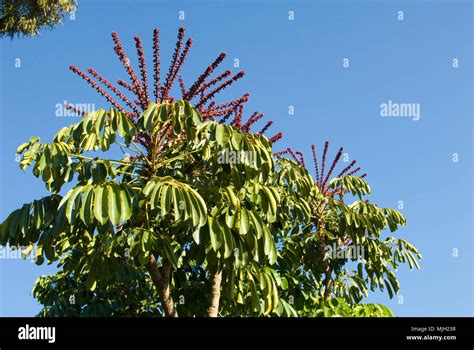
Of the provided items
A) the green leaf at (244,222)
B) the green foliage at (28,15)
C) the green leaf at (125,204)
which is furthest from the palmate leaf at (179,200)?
the green foliage at (28,15)

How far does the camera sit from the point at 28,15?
31.6 ft

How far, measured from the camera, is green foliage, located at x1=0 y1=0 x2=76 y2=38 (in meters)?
9.54

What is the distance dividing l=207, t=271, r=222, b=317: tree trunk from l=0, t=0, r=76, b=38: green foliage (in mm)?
5833

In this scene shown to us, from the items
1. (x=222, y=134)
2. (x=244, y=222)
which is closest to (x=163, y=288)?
(x=244, y=222)

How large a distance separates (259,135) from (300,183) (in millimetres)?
940

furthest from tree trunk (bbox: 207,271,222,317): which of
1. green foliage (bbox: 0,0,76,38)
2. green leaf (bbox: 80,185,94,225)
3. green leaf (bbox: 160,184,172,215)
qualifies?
green foliage (bbox: 0,0,76,38)

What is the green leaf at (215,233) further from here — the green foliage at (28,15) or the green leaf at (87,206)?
the green foliage at (28,15)

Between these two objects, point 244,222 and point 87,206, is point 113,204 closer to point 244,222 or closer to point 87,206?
point 87,206

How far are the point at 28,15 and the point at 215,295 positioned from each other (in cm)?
613

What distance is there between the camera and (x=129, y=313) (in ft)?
22.1

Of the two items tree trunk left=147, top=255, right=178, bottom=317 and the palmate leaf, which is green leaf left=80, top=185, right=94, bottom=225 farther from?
tree trunk left=147, top=255, right=178, bottom=317
